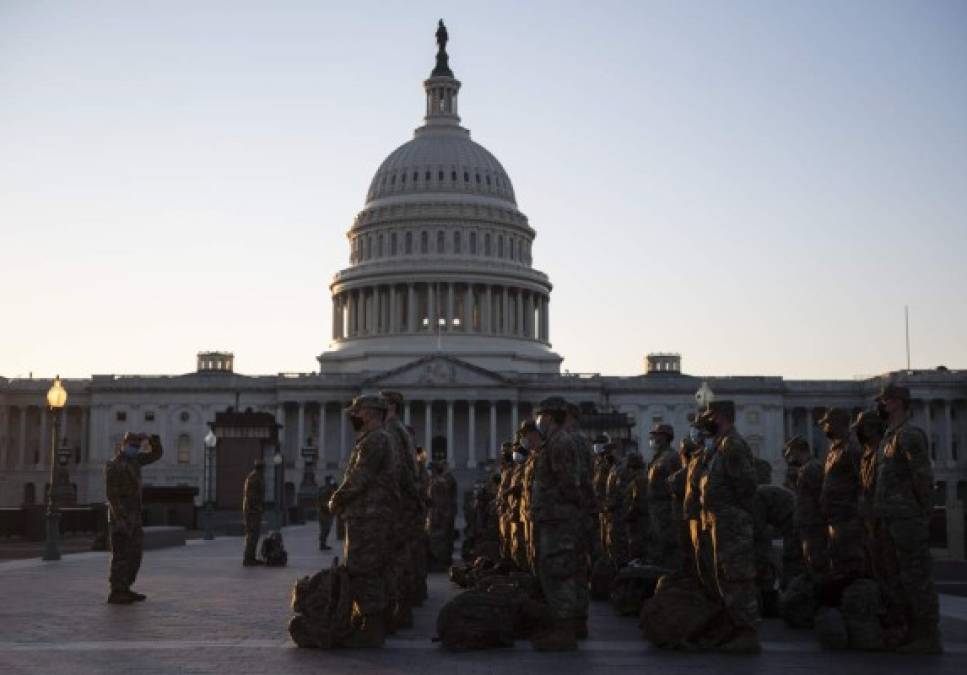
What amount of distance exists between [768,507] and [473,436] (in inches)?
3560

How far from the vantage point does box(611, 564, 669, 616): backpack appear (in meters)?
17.2

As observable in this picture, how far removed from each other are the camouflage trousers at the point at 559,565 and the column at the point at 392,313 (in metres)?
108

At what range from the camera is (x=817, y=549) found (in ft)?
53.8

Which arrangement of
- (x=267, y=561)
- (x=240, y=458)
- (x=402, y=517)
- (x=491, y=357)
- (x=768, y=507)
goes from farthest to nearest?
(x=491, y=357) → (x=240, y=458) → (x=267, y=561) → (x=768, y=507) → (x=402, y=517)

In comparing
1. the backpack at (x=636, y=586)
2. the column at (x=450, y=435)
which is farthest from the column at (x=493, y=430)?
the backpack at (x=636, y=586)

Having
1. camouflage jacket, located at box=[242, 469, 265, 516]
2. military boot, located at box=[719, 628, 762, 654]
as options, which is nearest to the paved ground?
military boot, located at box=[719, 628, 762, 654]

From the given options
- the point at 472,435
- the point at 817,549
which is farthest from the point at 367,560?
the point at 472,435

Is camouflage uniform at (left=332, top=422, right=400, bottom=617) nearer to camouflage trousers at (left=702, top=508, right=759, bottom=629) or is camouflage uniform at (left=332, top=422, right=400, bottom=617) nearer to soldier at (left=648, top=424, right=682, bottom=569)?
camouflage trousers at (left=702, top=508, right=759, bottom=629)

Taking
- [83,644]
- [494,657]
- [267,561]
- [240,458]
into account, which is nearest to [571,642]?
[494,657]

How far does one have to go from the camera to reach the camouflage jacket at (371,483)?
13.6m

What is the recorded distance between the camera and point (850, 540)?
50.6 ft

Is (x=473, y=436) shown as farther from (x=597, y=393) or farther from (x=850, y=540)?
(x=850, y=540)

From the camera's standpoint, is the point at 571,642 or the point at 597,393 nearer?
the point at 571,642

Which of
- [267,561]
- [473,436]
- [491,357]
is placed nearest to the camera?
[267,561]
